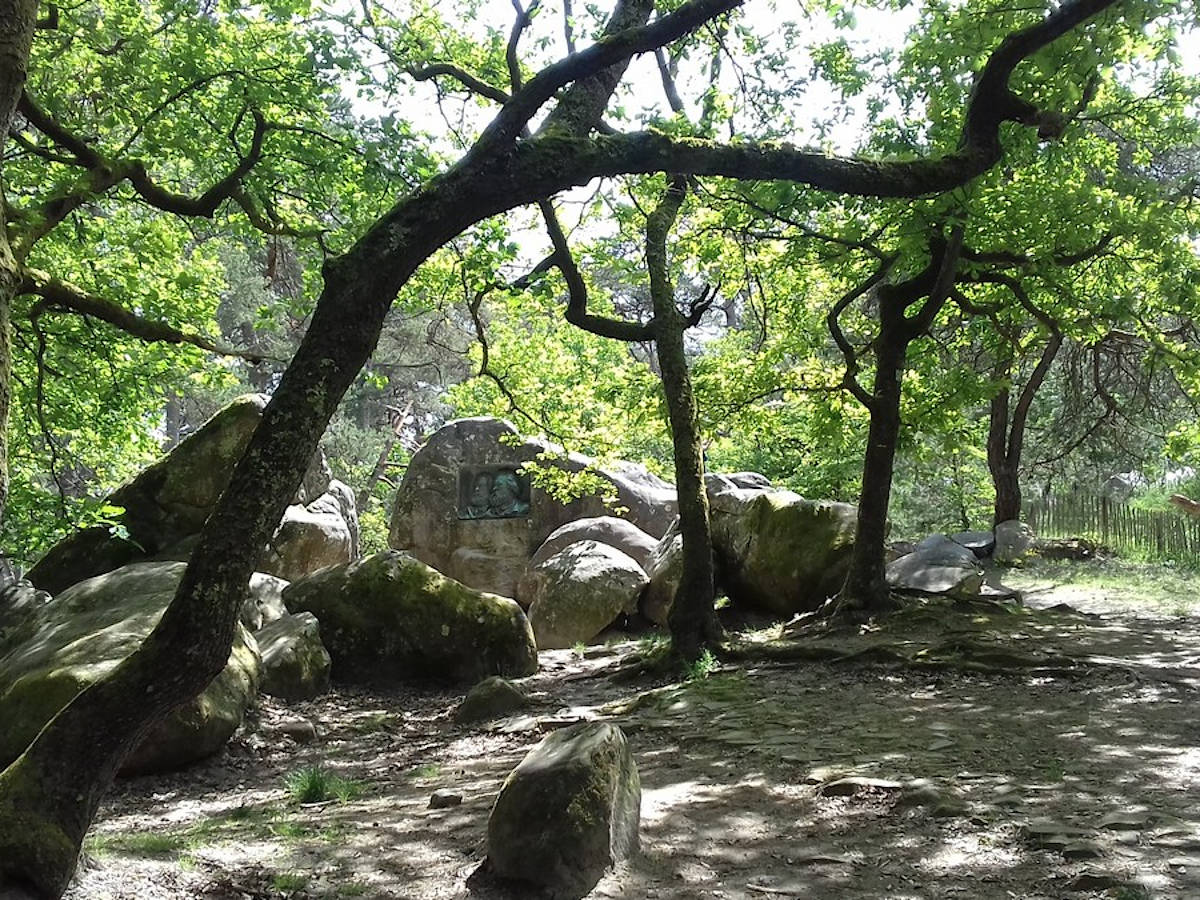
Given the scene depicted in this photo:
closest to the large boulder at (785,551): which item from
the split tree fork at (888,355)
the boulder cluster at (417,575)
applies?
the boulder cluster at (417,575)

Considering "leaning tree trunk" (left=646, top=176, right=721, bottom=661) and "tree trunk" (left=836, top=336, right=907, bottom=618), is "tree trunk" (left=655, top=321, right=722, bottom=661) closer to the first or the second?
"leaning tree trunk" (left=646, top=176, right=721, bottom=661)

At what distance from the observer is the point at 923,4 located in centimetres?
946

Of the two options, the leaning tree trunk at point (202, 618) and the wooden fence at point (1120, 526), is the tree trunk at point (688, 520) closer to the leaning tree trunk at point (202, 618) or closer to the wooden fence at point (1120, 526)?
the leaning tree trunk at point (202, 618)

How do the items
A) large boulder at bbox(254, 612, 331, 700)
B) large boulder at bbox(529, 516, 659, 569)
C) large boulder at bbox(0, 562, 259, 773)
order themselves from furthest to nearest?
large boulder at bbox(529, 516, 659, 569) < large boulder at bbox(254, 612, 331, 700) < large boulder at bbox(0, 562, 259, 773)

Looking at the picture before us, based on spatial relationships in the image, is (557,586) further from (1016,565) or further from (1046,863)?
(1046,863)

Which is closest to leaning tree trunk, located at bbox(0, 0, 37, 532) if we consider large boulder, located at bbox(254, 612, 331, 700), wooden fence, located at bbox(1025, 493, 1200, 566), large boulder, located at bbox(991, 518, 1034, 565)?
large boulder, located at bbox(254, 612, 331, 700)

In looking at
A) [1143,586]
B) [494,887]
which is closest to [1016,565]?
[1143,586]

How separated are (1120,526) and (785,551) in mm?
11773

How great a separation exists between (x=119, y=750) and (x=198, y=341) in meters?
6.35

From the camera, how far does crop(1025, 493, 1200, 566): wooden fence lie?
60.6ft

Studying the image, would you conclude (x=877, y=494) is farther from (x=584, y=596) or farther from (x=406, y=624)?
(x=406, y=624)

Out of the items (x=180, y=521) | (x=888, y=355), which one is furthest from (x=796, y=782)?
(x=180, y=521)

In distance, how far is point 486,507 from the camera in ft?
60.0

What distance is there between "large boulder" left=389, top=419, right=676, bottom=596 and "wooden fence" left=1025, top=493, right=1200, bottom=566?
32.1ft
